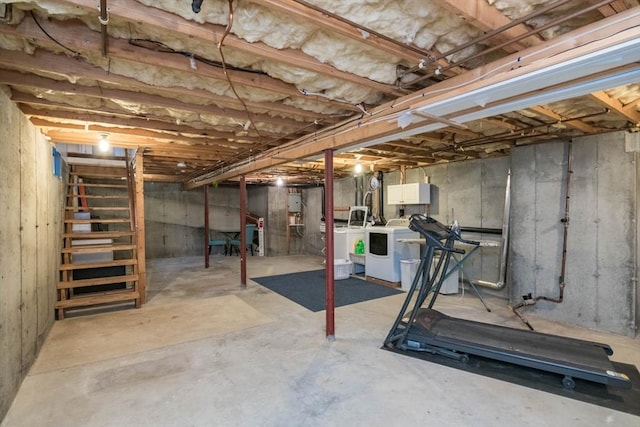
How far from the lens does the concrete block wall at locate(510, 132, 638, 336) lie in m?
3.38

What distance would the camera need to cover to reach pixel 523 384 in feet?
7.86

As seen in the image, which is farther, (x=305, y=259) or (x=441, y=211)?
(x=305, y=259)

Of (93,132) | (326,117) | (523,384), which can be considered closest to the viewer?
(523,384)

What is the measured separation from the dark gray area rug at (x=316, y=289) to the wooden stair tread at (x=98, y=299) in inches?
80.6

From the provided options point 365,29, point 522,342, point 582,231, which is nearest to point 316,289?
point 522,342

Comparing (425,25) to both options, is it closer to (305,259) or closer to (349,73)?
(349,73)

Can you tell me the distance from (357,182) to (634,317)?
17.3 feet

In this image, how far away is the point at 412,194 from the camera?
5.66 m

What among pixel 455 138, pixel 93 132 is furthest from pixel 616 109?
pixel 93 132

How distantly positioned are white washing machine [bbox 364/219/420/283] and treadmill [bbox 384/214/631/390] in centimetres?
210

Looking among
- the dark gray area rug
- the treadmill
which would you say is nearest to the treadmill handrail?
the treadmill

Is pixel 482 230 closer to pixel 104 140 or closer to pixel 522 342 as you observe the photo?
pixel 522 342

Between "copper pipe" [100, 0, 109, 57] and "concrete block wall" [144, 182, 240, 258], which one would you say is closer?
"copper pipe" [100, 0, 109, 57]

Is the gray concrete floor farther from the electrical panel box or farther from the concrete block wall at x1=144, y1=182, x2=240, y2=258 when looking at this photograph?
the electrical panel box
